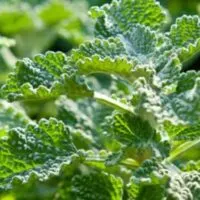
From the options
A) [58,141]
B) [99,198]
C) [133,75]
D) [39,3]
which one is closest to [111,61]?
[133,75]

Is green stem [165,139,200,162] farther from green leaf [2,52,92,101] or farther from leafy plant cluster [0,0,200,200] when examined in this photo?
green leaf [2,52,92,101]

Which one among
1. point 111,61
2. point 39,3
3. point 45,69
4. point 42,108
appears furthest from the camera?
point 39,3

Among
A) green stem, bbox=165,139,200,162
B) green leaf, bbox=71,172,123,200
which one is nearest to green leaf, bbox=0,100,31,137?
green leaf, bbox=71,172,123,200

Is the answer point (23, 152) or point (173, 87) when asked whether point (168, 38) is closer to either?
point (173, 87)

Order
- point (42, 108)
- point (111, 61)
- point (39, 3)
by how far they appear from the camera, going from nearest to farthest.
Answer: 1. point (111, 61)
2. point (42, 108)
3. point (39, 3)

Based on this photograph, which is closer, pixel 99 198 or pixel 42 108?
pixel 99 198

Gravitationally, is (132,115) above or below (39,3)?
below

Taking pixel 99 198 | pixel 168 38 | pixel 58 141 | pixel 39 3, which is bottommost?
pixel 99 198
